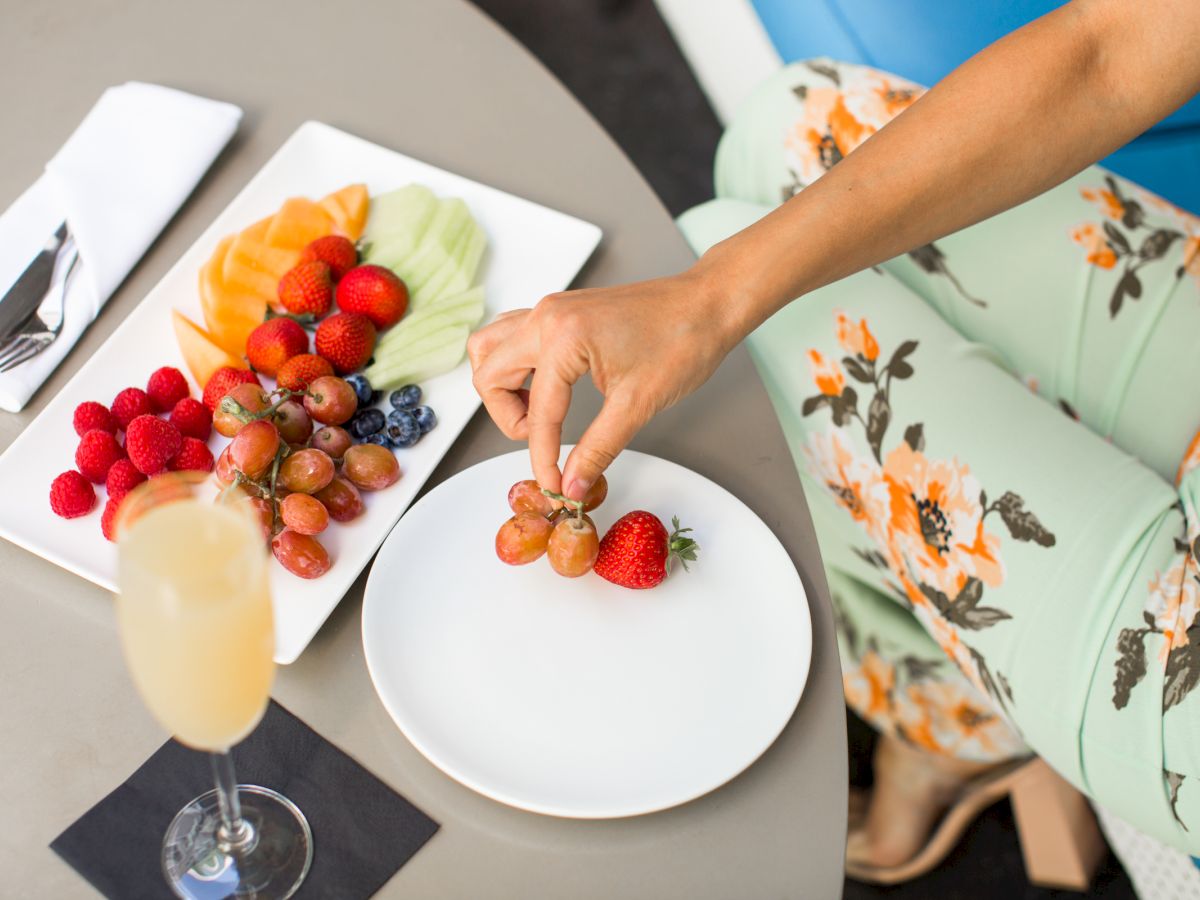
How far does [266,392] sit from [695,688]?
510 mm

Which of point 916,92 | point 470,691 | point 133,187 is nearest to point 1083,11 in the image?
point 916,92

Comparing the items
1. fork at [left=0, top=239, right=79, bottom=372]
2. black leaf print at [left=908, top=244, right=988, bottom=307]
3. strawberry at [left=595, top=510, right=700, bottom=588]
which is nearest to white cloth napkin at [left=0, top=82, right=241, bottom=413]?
fork at [left=0, top=239, right=79, bottom=372]

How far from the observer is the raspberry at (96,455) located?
0.99 metres

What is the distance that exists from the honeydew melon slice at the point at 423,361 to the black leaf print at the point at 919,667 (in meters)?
0.66

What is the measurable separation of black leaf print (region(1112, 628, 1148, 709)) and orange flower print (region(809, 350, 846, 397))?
0.37 metres

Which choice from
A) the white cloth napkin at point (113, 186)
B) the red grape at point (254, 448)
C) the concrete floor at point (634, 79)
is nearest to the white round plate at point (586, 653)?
the red grape at point (254, 448)

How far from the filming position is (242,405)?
3.29 ft

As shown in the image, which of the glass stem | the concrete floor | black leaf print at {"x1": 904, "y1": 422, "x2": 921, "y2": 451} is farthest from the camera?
the concrete floor

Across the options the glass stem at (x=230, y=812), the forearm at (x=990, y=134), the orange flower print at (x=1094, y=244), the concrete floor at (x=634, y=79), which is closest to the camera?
the glass stem at (x=230, y=812)

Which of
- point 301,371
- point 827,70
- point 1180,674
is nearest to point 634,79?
point 827,70

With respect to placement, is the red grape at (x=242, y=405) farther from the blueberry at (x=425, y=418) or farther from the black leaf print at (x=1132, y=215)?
the black leaf print at (x=1132, y=215)

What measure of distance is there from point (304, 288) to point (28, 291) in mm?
281

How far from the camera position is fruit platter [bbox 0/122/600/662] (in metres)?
0.96

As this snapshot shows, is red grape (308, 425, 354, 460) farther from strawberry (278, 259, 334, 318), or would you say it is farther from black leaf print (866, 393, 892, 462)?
black leaf print (866, 393, 892, 462)
